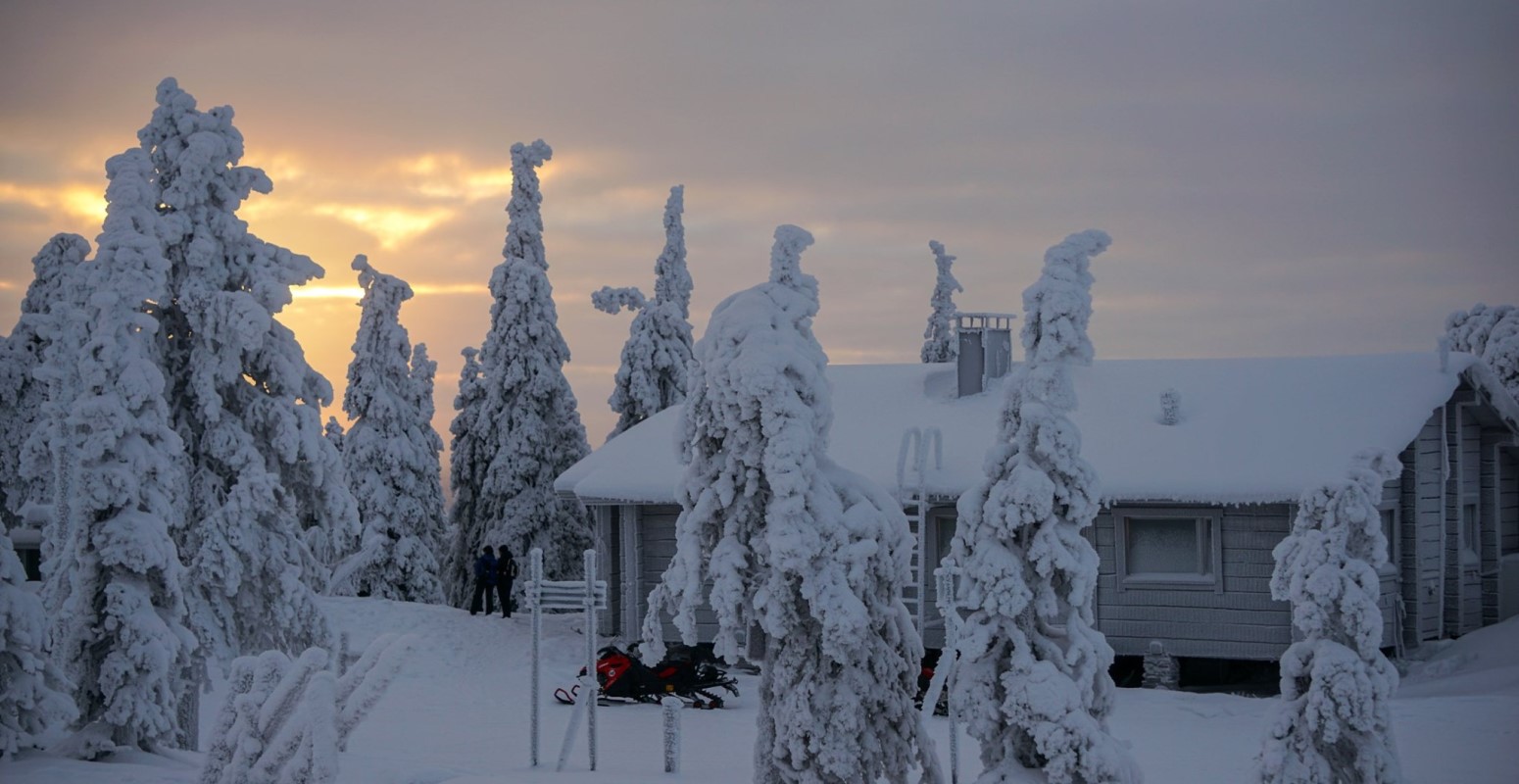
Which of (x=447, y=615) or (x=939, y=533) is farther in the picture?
(x=447, y=615)

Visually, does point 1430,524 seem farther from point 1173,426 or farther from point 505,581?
point 505,581

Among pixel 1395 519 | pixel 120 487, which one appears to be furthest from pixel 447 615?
pixel 1395 519

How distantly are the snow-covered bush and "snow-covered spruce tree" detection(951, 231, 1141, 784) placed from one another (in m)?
5.65

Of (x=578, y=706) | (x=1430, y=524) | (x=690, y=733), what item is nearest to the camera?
(x=578, y=706)

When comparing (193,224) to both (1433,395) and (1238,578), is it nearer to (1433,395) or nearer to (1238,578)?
(1238,578)

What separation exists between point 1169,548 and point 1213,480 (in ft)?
5.47

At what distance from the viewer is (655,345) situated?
42.4 metres

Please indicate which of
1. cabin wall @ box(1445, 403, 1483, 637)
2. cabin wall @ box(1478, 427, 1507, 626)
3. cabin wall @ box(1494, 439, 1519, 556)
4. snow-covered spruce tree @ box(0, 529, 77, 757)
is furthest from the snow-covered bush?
cabin wall @ box(1494, 439, 1519, 556)

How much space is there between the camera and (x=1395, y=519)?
1022 inches

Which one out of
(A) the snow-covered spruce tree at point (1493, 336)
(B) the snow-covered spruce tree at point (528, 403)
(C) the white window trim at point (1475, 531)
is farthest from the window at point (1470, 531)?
(B) the snow-covered spruce tree at point (528, 403)

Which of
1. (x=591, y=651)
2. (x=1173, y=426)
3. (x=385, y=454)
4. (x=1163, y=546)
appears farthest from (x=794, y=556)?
(x=385, y=454)

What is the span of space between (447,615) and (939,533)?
457 inches

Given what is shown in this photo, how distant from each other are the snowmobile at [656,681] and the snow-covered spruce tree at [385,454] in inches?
715

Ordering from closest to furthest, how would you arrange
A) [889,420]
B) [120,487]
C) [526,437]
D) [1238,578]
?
[120,487], [1238,578], [889,420], [526,437]
